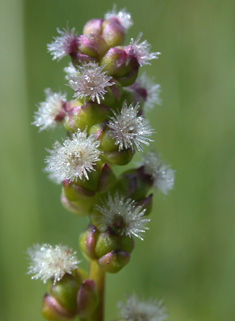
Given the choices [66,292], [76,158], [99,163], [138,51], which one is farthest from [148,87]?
[66,292]

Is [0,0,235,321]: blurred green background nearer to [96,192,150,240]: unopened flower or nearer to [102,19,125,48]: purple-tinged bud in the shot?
[102,19,125,48]: purple-tinged bud

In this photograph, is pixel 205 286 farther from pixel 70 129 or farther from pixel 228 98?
pixel 70 129

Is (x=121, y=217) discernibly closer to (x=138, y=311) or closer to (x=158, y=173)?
(x=158, y=173)

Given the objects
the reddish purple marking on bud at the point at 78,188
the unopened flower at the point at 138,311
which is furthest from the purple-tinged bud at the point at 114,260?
the unopened flower at the point at 138,311

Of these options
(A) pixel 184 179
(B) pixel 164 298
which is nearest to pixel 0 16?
(A) pixel 184 179

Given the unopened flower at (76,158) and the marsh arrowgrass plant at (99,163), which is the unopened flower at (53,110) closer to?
the marsh arrowgrass plant at (99,163)

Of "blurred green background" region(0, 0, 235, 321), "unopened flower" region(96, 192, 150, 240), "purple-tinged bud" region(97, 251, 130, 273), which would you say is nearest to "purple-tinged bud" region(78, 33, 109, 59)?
"unopened flower" region(96, 192, 150, 240)
